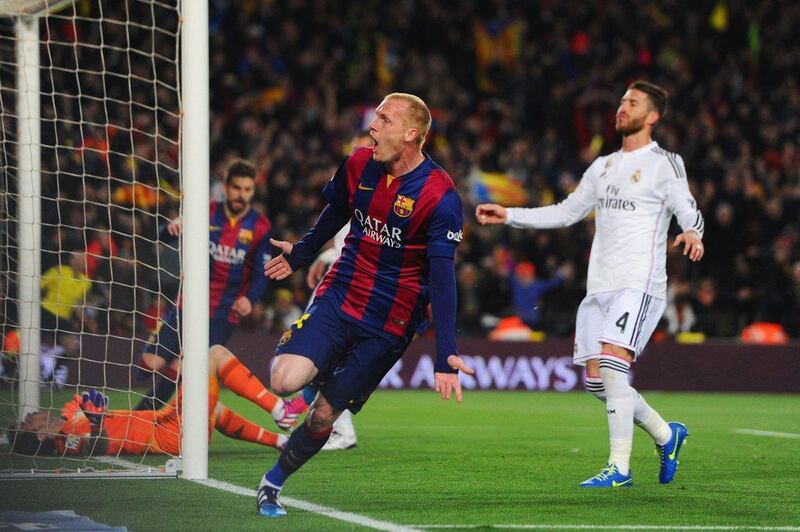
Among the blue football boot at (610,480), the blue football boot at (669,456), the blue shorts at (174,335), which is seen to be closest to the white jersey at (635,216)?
the blue football boot at (669,456)

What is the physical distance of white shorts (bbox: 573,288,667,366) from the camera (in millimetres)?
7645

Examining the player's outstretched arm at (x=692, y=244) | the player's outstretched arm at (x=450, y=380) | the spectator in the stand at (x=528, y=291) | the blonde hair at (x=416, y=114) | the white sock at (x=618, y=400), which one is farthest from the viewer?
the spectator in the stand at (x=528, y=291)

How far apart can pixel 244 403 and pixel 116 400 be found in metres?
2.90

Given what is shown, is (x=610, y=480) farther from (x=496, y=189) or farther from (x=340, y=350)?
(x=496, y=189)

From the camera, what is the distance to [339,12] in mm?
23562

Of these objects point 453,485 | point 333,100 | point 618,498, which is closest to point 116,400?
point 453,485

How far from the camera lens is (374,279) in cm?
612

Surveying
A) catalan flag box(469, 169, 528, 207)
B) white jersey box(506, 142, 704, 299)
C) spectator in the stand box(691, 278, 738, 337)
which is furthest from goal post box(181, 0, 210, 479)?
catalan flag box(469, 169, 528, 207)

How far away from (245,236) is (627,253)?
2996mm

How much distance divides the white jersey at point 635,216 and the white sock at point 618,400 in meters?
0.46

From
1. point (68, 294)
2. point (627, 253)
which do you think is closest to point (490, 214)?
point (627, 253)

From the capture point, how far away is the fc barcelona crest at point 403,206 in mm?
5977

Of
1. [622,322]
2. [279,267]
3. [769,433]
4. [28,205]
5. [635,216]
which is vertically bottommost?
[769,433]

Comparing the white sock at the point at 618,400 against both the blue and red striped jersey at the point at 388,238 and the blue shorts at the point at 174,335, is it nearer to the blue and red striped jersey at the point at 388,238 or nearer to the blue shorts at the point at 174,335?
the blue and red striped jersey at the point at 388,238
